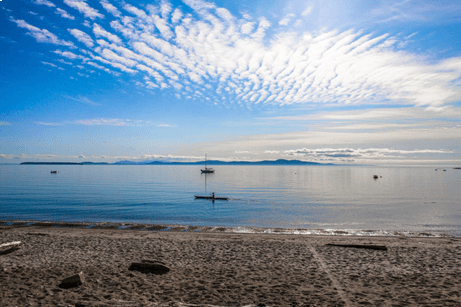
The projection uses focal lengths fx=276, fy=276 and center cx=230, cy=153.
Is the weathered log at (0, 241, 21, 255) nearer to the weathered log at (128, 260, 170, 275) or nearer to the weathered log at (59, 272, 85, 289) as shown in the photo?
the weathered log at (59, 272, 85, 289)

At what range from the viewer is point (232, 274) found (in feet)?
37.6

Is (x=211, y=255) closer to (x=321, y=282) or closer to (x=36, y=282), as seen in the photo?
(x=321, y=282)

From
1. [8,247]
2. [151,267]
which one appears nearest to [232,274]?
[151,267]

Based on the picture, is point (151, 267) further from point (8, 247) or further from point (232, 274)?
point (8, 247)

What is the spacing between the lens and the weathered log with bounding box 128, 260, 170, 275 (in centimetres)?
1147

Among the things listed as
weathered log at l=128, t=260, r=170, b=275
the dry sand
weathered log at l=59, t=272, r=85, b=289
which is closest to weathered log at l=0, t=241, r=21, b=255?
the dry sand

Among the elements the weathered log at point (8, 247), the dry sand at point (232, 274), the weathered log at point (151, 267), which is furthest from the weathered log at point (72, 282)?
the weathered log at point (8, 247)

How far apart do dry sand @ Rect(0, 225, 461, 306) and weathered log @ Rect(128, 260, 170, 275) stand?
31 cm

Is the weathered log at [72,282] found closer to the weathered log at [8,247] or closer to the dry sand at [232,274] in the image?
the dry sand at [232,274]

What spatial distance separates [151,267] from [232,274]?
3400 mm

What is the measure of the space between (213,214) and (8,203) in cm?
3090

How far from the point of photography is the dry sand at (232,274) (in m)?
9.01

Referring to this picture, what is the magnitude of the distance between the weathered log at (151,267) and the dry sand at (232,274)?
0.31 m

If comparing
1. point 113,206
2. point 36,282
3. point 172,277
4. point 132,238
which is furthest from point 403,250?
point 113,206
